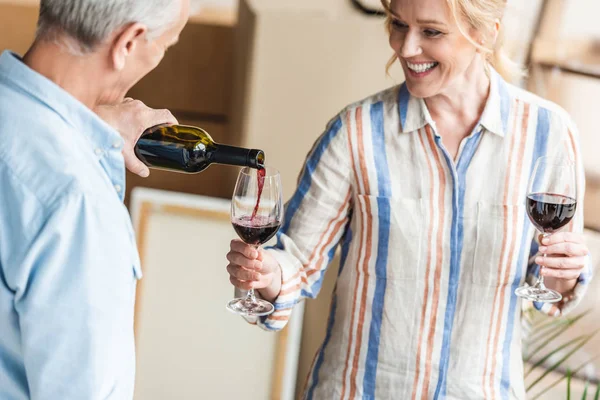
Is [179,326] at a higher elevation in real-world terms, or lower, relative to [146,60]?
lower

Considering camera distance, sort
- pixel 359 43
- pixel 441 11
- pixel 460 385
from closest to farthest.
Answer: pixel 441 11, pixel 460 385, pixel 359 43

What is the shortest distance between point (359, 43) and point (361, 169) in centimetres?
102

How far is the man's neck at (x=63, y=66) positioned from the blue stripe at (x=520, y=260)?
0.96 m

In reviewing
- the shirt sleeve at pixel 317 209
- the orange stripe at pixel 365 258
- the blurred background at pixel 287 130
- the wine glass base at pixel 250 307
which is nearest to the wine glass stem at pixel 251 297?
the wine glass base at pixel 250 307

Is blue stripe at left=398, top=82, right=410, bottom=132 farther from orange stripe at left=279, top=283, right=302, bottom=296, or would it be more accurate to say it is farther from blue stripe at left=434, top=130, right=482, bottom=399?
orange stripe at left=279, top=283, right=302, bottom=296

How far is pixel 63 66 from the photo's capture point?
3.91 ft

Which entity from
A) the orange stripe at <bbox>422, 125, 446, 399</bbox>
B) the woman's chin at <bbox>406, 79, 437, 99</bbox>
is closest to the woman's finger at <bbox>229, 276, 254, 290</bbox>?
the orange stripe at <bbox>422, 125, 446, 399</bbox>

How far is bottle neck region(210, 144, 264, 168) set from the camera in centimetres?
149

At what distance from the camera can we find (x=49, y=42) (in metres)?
1.20

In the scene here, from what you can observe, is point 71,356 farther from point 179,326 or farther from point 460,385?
point 179,326

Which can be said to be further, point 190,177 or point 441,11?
point 190,177

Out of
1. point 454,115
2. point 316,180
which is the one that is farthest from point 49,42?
point 454,115

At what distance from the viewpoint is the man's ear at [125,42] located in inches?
46.4

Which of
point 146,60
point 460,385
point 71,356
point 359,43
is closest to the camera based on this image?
point 71,356
